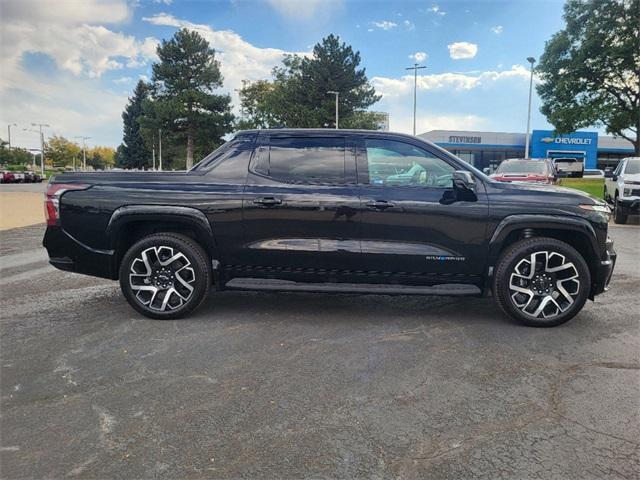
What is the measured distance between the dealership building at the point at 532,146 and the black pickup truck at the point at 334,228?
51103mm

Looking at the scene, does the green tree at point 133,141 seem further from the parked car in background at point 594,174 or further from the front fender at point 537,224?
the front fender at point 537,224

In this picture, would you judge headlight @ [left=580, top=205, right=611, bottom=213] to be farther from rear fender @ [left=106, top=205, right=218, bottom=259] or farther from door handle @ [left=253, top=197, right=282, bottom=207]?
rear fender @ [left=106, top=205, right=218, bottom=259]

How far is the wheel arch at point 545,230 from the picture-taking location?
4371 mm

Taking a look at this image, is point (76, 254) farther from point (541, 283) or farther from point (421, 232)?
point (541, 283)

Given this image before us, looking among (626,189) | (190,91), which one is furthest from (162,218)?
(190,91)

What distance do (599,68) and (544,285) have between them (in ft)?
92.8

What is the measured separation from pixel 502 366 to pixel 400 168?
6.39ft

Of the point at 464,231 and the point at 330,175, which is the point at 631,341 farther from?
the point at 330,175

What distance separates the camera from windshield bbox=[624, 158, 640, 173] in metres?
12.7

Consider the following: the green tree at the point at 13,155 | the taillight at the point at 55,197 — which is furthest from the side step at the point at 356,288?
the green tree at the point at 13,155

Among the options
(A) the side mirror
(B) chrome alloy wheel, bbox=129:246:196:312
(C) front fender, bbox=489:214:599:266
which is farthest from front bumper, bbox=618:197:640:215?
(B) chrome alloy wheel, bbox=129:246:196:312

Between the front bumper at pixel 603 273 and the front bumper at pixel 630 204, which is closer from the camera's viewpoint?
the front bumper at pixel 603 273

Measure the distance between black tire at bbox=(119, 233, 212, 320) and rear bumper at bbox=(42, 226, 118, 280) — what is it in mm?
163

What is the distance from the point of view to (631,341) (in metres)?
4.16
